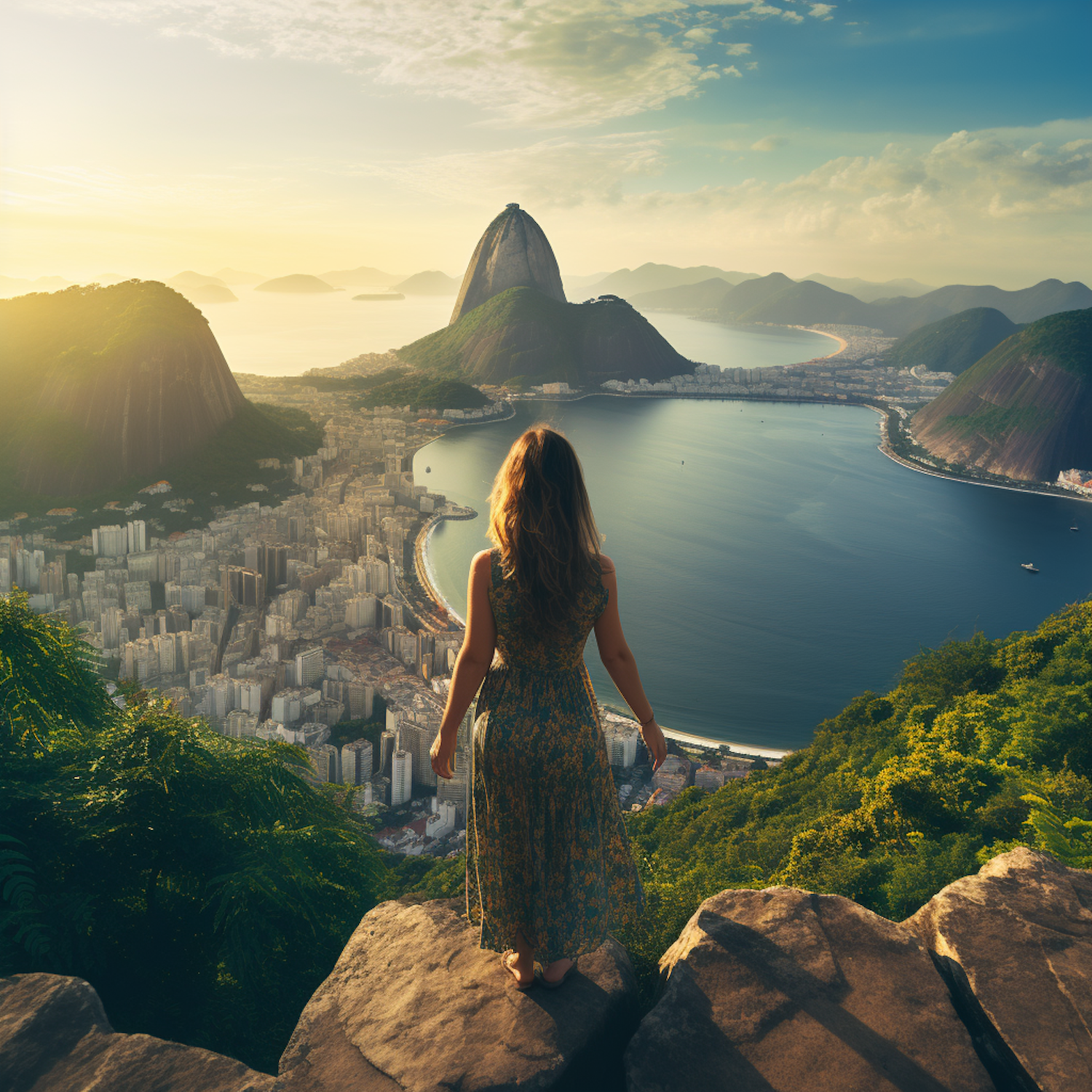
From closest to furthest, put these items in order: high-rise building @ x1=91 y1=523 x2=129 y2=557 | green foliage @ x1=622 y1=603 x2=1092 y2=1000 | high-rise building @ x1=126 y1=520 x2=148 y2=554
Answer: green foliage @ x1=622 y1=603 x2=1092 y2=1000
high-rise building @ x1=91 y1=523 x2=129 y2=557
high-rise building @ x1=126 y1=520 x2=148 y2=554

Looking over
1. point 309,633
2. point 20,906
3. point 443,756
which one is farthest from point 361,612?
point 443,756

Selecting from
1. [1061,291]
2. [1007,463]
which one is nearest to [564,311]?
[1007,463]

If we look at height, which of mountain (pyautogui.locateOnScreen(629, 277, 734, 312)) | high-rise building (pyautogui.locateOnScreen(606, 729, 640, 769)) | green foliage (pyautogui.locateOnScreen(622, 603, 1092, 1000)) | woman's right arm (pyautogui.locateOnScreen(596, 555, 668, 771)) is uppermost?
mountain (pyautogui.locateOnScreen(629, 277, 734, 312))

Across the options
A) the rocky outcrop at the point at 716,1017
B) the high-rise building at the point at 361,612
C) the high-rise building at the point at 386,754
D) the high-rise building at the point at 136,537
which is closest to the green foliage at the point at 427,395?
the high-rise building at the point at 136,537

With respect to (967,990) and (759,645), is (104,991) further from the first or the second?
(759,645)

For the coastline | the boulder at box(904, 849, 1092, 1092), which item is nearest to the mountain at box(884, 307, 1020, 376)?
the coastline

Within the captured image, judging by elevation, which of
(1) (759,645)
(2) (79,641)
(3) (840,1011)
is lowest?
(1) (759,645)

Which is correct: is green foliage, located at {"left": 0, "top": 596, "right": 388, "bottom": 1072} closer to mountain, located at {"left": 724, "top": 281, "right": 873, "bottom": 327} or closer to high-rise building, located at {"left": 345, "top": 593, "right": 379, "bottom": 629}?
high-rise building, located at {"left": 345, "top": 593, "right": 379, "bottom": 629}

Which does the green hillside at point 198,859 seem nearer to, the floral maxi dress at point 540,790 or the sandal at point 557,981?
the sandal at point 557,981
